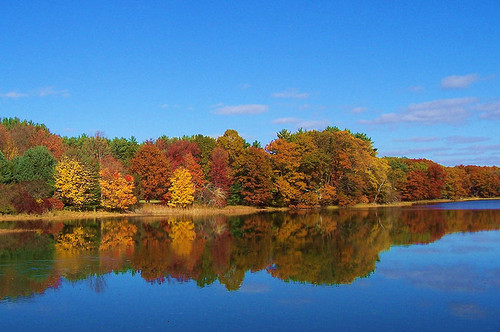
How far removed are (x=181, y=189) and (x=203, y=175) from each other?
6012 mm

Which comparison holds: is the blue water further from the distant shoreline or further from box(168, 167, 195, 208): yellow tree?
box(168, 167, 195, 208): yellow tree

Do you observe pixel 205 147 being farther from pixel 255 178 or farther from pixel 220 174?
pixel 255 178

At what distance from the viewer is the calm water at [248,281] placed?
14000 millimetres

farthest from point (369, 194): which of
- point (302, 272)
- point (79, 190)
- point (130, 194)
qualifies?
point (302, 272)

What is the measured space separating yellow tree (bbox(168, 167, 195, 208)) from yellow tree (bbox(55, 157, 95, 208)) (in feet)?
31.5

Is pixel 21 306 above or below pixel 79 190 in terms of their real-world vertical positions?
below

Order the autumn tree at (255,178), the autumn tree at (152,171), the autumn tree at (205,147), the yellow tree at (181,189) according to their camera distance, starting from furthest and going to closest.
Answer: the autumn tree at (205,147) → the autumn tree at (255,178) → the autumn tree at (152,171) → the yellow tree at (181,189)

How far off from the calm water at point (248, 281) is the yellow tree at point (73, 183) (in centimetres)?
1613

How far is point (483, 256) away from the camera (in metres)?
25.2

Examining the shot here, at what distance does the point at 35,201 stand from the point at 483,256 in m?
40.8

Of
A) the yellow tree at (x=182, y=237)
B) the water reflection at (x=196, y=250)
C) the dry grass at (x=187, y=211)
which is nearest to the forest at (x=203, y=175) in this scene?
the dry grass at (x=187, y=211)

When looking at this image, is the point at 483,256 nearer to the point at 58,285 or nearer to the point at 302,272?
the point at 302,272

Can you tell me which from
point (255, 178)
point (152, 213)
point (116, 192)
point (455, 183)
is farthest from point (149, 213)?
point (455, 183)

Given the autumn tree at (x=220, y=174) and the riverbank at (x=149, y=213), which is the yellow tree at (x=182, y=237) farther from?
the autumn tree at (x=220, y=174)
